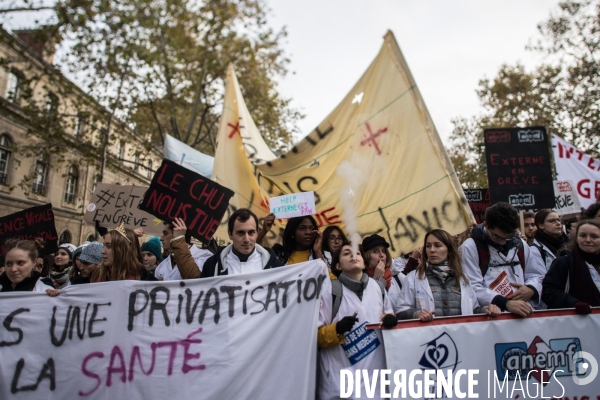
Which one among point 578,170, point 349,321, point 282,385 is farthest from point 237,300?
point 578,170

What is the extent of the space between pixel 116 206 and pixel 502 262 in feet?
19.8

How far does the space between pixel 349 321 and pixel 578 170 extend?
7.31 m

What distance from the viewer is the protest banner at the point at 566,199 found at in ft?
25.3

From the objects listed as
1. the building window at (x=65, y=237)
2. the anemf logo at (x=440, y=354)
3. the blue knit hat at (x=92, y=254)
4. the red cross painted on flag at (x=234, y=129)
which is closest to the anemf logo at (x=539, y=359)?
the anemf logo at (x=440, y=354)

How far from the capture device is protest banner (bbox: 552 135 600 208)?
8.18 meters

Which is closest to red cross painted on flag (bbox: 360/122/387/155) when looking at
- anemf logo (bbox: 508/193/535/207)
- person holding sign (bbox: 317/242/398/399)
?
person holding sign (bbox: 317/242/398/399)

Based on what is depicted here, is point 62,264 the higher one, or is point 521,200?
point 521,200

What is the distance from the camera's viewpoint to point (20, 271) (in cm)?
373

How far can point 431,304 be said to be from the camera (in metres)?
3.45

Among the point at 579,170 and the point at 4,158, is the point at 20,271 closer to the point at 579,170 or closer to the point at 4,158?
the point at 579,170

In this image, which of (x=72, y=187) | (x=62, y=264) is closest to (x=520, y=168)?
(x=62, y=264)

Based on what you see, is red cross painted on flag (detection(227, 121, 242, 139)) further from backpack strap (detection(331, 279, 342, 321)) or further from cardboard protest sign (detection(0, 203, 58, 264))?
backpack strap (detection(331, 279, 342, 321))

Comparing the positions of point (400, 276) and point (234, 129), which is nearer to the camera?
point (400, 276)

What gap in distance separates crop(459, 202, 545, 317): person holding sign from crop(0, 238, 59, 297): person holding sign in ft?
10.7
